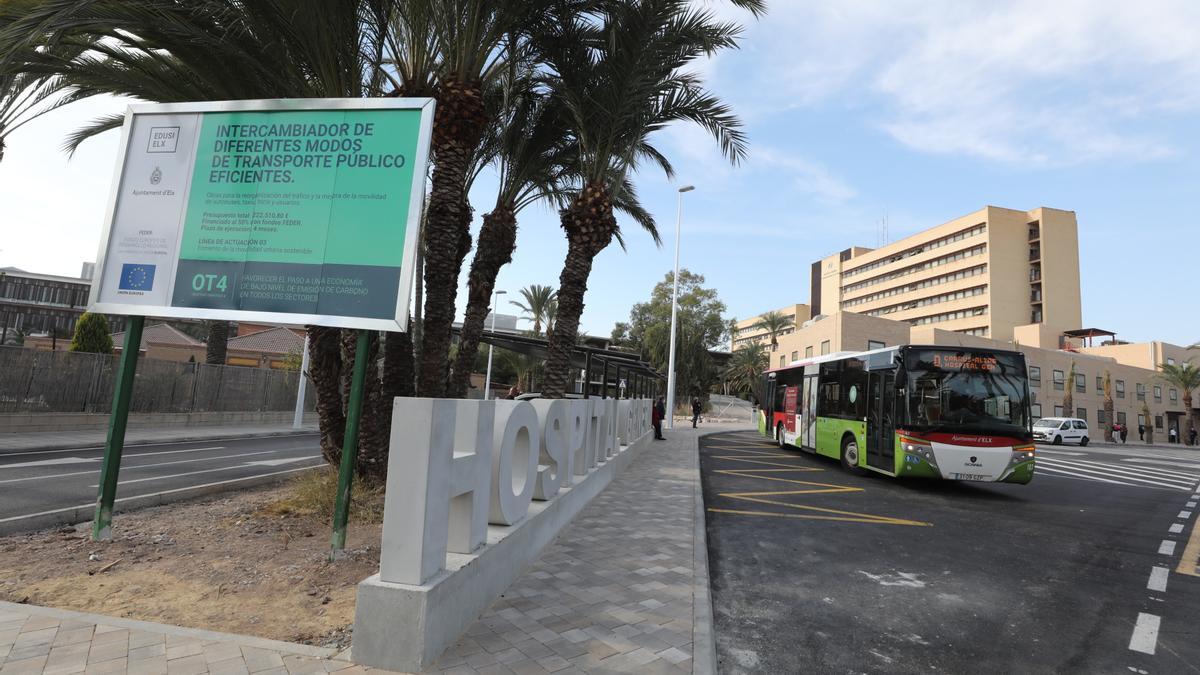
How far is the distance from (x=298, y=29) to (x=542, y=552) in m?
5.98

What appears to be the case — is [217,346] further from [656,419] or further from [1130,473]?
[1130,473]

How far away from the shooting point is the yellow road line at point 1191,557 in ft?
19.7

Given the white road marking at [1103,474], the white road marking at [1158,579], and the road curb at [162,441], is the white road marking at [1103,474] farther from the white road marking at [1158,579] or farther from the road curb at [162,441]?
the road curb at [162,441]

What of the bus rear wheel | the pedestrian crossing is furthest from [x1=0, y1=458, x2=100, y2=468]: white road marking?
the pedestrian crossing

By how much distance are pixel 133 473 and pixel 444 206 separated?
24.0ft

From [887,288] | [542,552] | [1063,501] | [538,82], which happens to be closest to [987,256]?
[887,288]

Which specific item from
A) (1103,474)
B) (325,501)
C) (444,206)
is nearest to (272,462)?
(325,501)

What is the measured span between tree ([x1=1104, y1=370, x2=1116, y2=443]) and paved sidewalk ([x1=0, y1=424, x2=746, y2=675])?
63.4 meters

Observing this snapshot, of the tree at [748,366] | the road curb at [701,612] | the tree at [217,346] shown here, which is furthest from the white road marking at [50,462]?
the tree at [748,366]

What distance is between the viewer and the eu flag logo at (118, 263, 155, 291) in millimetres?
5226

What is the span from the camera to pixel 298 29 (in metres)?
6.08

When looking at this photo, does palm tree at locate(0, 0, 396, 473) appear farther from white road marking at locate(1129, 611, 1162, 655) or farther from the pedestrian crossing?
the pedestrian crossing

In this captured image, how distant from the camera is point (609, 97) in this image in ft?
32.1

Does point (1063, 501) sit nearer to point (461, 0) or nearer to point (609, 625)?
point (609, 625)
